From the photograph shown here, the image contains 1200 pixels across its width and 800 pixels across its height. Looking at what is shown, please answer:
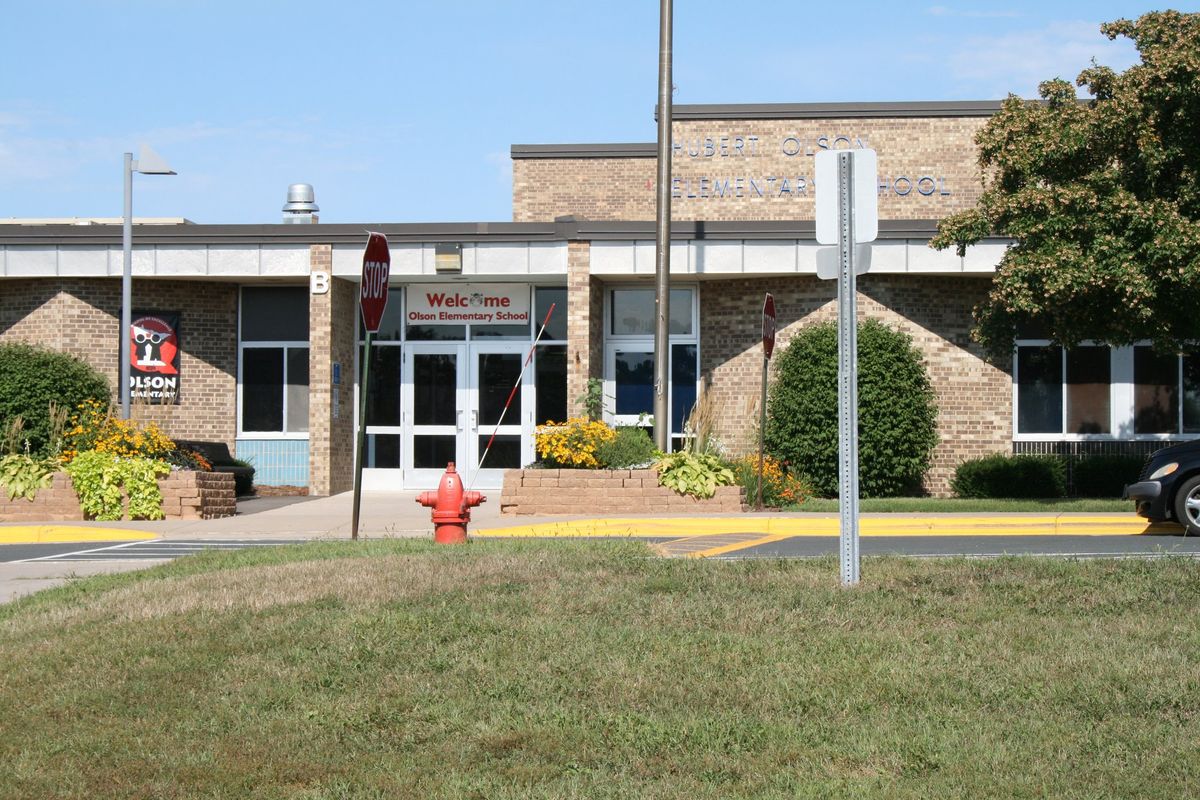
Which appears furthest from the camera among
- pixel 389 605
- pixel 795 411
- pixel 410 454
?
pixel 410 454

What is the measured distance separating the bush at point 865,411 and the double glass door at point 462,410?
469 centimetres

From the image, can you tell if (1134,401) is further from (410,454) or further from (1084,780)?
(1084,780)

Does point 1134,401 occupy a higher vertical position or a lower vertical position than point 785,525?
higher

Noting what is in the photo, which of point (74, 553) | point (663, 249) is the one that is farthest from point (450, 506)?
point (663, 249)

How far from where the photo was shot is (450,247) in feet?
76.1

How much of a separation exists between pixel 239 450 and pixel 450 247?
5.59 meters

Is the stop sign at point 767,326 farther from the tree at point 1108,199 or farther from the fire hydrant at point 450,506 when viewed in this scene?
the fire hydrant at point 450,506

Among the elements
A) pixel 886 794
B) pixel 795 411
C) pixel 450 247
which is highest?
pixel 450 247

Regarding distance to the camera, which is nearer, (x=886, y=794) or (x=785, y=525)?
(x=886, y=794)

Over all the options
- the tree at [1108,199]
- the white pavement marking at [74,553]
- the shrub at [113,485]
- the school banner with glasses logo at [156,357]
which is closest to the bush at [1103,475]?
the tree at [1108,199]

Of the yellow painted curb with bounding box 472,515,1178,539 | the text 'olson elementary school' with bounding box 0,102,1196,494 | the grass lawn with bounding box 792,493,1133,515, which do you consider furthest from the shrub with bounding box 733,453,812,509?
the text 'olson elementary school' with bounding box 0,102,1196,494

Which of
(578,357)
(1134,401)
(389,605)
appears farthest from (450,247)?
(389,605)

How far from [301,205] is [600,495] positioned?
1378 cm

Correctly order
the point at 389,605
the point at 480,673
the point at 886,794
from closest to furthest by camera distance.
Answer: the point at 886,794 < the point at 480,673 < the point at 389,605
